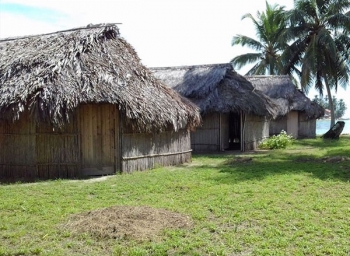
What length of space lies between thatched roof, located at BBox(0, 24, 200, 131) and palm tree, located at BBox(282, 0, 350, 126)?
47.1 feet

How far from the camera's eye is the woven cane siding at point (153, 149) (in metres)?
11.6

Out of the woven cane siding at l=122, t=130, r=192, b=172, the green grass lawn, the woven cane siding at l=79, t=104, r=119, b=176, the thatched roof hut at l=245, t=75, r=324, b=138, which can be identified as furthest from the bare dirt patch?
the thatched roof hut at l=245, t=75, r=324, b=138

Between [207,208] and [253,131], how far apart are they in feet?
40.9

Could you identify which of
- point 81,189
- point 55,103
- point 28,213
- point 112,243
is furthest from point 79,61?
point 112,243

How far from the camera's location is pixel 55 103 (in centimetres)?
1010

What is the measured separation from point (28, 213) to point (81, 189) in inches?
82.0

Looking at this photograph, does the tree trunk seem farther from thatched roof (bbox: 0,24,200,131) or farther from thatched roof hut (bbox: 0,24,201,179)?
thatched roof hut (bbox: 0,24,201,179)

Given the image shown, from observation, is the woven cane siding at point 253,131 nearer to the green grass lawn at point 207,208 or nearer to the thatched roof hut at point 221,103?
the thatched roof hut at point 221,103

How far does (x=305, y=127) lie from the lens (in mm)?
27469

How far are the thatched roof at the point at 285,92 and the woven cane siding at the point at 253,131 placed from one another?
16.6 feet

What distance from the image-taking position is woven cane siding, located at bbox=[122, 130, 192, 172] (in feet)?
38.1

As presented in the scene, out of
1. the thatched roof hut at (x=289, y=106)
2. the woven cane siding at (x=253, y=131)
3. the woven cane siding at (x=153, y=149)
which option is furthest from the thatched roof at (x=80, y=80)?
the thatched roof hut at (x=289, y=106)

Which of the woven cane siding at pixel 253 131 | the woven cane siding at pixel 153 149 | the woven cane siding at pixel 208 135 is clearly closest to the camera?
the woven cane siding at pixel 153 149

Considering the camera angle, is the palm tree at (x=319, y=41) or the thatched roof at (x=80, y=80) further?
the palm tree at (x=319, y=41)
